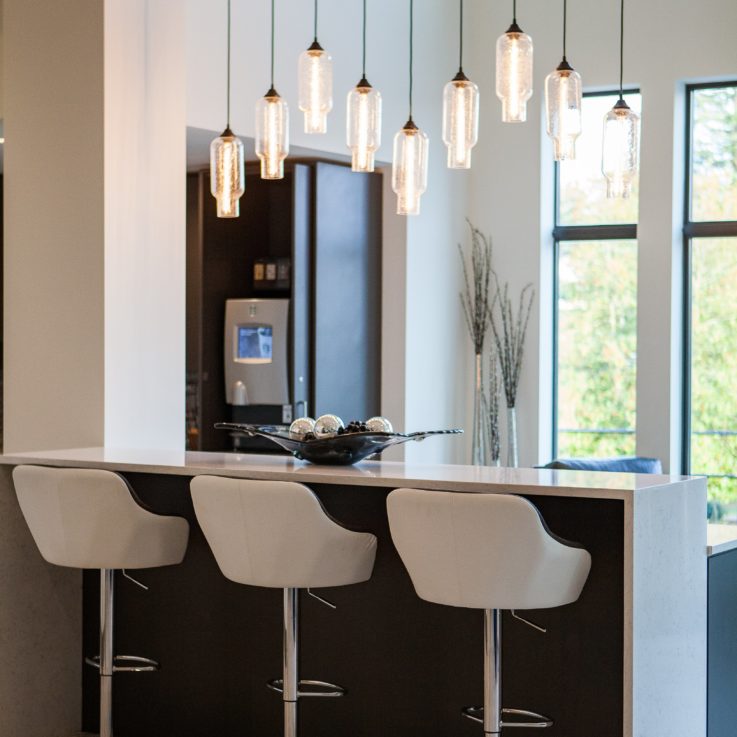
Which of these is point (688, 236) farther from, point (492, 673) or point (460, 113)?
point (492, 673)

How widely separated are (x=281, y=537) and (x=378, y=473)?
383mm

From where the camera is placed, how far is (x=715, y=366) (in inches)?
313

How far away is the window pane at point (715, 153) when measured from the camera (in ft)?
25.8

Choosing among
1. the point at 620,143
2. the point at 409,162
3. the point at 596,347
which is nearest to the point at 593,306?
the point at 596,347

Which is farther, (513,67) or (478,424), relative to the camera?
(478,424)

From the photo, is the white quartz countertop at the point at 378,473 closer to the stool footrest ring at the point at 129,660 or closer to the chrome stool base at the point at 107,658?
the chrome stool base at the point at 107,658

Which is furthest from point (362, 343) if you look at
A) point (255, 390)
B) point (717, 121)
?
point (717, 121)

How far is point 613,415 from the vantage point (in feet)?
27.1

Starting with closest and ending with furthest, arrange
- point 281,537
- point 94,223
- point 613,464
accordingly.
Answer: point 281,537 < point 94,223 < point 613,464

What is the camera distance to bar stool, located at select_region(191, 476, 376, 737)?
367 cm

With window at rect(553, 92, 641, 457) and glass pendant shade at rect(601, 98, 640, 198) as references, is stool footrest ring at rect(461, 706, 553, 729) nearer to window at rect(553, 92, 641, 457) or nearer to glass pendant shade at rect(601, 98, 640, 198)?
glass pendant shade at rect(601, 98, 640, 198)

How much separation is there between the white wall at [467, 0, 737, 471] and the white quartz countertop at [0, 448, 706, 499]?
4.01 metres

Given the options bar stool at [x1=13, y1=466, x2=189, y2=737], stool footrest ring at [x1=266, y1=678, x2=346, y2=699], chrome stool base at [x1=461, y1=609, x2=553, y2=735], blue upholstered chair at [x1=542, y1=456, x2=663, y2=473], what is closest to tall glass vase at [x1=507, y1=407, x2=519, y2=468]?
blue upholstered chair at [x1=542, y1=456, x2=663, y2=473]

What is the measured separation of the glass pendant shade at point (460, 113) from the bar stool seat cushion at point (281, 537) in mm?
1301
